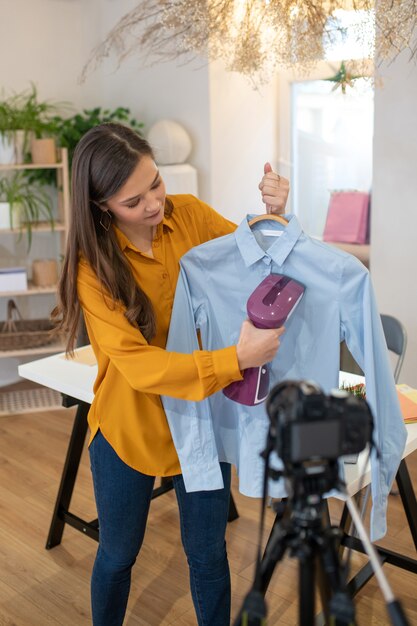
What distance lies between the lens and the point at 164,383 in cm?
143

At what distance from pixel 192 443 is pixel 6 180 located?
296 centimetres

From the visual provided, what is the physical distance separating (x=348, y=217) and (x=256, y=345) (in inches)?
103

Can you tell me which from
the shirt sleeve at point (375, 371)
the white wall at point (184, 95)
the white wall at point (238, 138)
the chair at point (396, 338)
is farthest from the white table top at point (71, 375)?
the white wall at point (238, 138)

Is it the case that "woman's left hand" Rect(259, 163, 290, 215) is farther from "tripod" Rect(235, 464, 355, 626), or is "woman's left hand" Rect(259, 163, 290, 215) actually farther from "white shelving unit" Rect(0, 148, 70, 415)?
"white shelving unit" Rect(0, 148, 70, 415)

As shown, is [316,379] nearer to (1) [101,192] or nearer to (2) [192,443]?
(2) [192,443]

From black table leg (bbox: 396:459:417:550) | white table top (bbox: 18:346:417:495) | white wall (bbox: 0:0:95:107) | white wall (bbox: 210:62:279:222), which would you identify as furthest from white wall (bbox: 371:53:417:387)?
white wall (bbox: 0:0:95:107)

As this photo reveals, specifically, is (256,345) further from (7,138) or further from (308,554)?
(7,138)

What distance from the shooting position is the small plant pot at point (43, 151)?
152 inches

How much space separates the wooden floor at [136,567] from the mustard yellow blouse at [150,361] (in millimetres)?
870

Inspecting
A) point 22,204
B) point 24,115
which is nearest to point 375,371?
point 22,204

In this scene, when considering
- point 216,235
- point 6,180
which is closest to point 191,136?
point 6,180

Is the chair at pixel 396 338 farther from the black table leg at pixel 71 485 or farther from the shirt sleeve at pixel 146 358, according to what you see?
the shirt sleeve at pixel 146 358

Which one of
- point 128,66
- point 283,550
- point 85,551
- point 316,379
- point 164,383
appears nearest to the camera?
point 283,550

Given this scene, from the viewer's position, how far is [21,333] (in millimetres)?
3977
